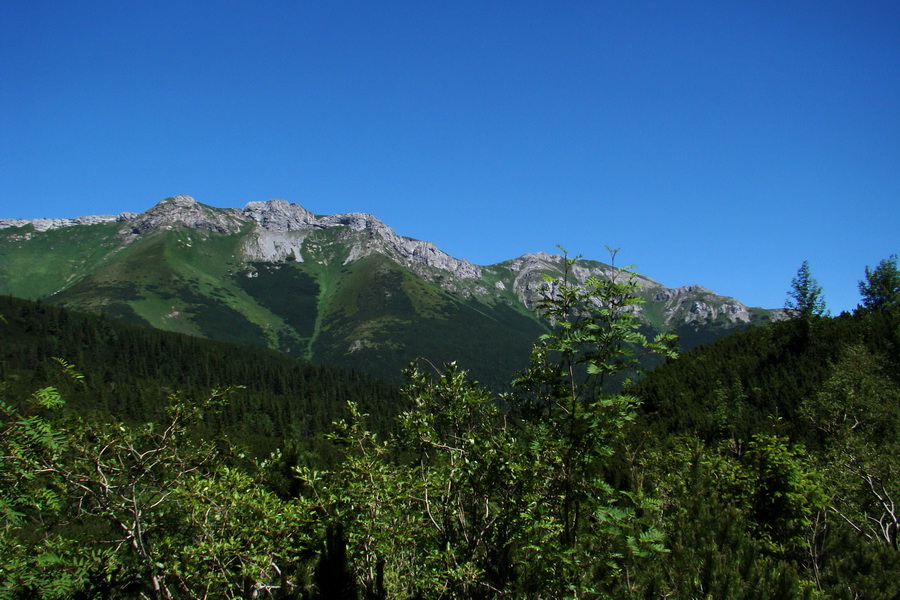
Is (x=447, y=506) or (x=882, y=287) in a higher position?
(x=882, y=287)

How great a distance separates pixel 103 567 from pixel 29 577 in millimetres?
1824

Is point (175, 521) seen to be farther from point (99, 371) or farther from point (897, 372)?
point (99, 371)

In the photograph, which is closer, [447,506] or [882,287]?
[447,506]

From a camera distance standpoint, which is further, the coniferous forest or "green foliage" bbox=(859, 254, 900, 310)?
"green foliage" bbox=(859, 254, 900, 310)

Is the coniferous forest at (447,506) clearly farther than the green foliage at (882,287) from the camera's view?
No

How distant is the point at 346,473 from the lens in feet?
29.0

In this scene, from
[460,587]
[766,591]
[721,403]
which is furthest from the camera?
[721,403]

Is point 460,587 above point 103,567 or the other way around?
above

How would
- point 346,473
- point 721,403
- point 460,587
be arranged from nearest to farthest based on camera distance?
point 460,587
point 346,473
point 721,403

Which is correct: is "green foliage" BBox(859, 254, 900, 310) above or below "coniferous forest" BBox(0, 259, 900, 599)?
above

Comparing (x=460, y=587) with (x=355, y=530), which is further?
(x=355, y=530)

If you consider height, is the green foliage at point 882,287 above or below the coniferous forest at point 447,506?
above

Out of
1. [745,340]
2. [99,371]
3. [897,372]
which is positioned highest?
[745,340]

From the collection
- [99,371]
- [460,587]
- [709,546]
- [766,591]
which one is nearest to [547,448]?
[460,587]
